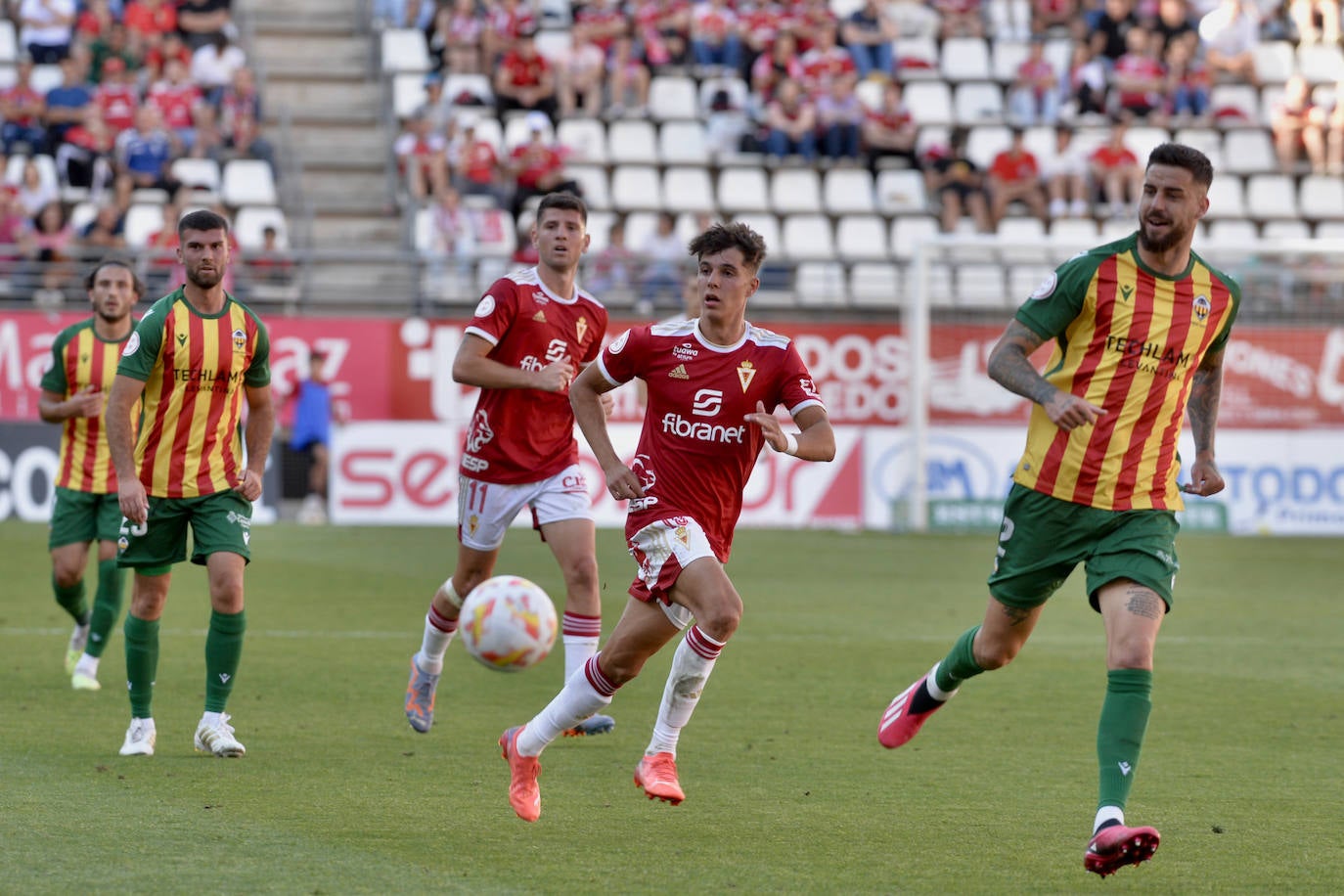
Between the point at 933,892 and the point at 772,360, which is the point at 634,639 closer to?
the point at 772,360

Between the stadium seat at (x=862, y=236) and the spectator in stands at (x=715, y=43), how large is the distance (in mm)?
3194

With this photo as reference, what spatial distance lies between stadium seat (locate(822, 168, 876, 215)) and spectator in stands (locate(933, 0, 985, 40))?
3.95 metres

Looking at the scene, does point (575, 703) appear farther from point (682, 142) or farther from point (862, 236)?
point (682, 142)

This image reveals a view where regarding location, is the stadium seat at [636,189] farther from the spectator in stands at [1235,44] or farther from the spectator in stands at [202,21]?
the spectator in stands at [1235,44]

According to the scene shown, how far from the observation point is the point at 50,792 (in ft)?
21.7

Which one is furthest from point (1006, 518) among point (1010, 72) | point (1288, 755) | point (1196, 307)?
point (1010, 72)

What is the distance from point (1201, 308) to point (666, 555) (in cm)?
205

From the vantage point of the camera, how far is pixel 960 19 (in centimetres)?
2758

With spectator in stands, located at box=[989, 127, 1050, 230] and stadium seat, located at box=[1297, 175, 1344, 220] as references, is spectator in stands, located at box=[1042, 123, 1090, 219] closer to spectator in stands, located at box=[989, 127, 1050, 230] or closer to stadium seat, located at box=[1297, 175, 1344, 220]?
spectator in stands, located at box=[989, 127, 1050, 230]

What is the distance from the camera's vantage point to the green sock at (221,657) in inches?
301

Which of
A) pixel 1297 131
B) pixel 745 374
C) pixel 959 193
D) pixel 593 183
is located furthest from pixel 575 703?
pixel 1297 131

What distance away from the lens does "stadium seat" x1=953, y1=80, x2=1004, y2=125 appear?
26.2 m

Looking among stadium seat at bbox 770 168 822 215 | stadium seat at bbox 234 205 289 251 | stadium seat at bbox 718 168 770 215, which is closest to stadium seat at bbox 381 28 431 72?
stadium seat at bbox 234 205 289 251

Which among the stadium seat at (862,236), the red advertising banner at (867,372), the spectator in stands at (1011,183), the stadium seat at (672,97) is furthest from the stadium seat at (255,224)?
the spectator in stands at (1011,183)
